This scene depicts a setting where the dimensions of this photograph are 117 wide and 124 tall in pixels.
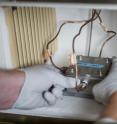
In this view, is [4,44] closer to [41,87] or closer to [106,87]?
[41,87]

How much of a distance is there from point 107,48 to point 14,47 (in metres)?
0.45

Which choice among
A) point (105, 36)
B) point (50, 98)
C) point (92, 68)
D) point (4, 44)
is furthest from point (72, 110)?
point (105, 36)

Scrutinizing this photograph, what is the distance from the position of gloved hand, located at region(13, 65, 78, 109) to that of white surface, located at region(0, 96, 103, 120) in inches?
0.8

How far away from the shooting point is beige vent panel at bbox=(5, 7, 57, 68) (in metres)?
1.05

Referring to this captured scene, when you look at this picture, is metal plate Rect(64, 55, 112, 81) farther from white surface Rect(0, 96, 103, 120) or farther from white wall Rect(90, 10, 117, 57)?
white wall Rect(90, 10, 117, 57)

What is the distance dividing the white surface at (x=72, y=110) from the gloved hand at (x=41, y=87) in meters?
0.02

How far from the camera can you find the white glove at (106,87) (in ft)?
2.93

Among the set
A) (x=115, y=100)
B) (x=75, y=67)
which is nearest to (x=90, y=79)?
(x=75, y=67)

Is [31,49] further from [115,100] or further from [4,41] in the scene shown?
[115,100]

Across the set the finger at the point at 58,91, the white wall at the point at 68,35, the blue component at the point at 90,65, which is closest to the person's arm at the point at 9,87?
the finger at the point at 58,91

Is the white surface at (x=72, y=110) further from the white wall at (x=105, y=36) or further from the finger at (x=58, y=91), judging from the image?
the white wall at (x=105, y=36)

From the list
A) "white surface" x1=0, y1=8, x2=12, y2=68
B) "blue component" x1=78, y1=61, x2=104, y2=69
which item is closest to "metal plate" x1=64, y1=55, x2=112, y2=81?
"blue component" x1=78, y1=61, x2=104, y2=69

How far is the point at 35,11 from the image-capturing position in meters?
1.17

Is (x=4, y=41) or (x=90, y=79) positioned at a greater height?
(x=4, y=41)
